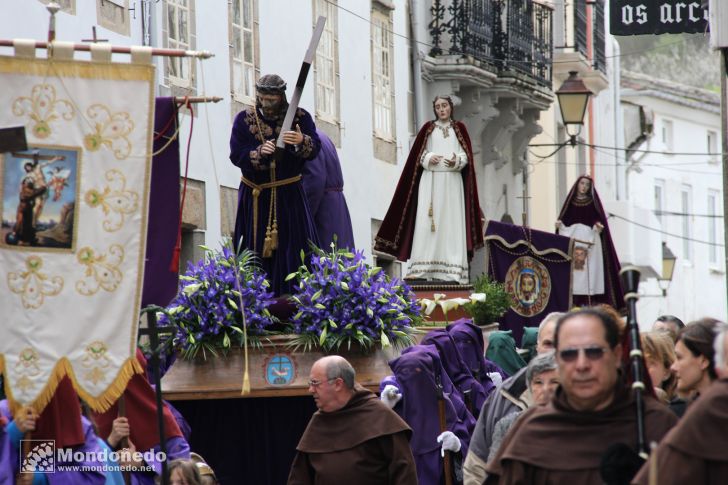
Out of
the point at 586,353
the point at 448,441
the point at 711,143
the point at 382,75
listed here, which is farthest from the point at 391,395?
the point at 711,143

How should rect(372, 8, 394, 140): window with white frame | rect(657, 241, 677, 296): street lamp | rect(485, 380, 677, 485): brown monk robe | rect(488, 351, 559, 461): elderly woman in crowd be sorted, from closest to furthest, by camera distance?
rect(485, 380, 677, 485): brown monk robe, rect(488, 351, 559, 461): elderly woman in crowd, rect(372, 8, 394, 140): window with white frame, rect(657, 241, 677, 296): street lamp

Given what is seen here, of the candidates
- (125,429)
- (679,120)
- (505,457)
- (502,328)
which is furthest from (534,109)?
(505,457)

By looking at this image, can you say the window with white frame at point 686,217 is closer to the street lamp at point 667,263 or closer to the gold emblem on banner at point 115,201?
the street lamp at point 667,263

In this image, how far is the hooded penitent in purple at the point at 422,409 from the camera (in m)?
10.2

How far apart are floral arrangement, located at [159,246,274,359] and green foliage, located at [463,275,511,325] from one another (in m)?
4.24

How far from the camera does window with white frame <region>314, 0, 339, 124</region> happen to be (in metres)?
20.2

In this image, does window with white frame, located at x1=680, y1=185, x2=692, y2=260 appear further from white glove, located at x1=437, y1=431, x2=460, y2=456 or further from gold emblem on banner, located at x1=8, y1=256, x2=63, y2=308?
gold emblem on banner, located at x1=8, y1=256, x2=63, y2=308

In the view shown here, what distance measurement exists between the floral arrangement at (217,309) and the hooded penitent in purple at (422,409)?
1.22 m

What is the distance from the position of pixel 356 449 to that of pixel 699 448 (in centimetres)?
376

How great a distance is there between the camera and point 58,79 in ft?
25.8

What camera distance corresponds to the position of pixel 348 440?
28.0 feet

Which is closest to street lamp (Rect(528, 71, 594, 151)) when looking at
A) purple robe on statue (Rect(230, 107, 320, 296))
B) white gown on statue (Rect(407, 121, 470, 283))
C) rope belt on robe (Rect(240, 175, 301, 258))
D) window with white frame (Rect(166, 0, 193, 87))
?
white gown on statue (Rect(407, 121, 470, 283))

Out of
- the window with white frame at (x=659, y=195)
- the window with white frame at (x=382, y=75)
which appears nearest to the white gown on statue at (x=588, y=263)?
the window with white frame at (x=382, y=75)

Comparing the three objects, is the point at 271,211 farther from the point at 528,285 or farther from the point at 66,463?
the point at 528,285
